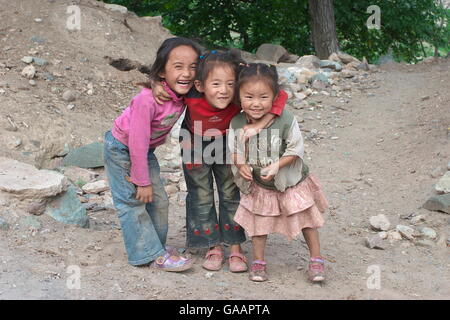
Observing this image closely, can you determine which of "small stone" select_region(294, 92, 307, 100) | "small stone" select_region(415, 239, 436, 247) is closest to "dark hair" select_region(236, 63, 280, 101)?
"small stone" select_region(415, 239, 436, 247)

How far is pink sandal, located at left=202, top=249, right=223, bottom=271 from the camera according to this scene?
3.58 meters

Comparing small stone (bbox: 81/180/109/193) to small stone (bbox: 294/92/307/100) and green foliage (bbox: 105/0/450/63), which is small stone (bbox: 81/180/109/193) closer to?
small stone (bbox: 294/92/307/100)

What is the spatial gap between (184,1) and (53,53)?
4.68 metres

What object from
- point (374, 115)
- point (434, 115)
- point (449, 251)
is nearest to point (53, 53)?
point (374, 115)

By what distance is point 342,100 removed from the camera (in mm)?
7926

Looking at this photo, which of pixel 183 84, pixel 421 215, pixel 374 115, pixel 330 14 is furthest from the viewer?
pixel 330 14

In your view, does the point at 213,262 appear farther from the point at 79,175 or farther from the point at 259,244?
the point at 79,175

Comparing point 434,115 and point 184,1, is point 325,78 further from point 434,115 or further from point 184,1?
point 184,1

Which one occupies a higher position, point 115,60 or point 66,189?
point 115,60

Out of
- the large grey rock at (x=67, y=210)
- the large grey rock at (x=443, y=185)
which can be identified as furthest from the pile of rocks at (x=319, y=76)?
the large grey rock at (x=67, y=210)

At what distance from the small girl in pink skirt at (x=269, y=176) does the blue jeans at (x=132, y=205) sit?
1.65ft

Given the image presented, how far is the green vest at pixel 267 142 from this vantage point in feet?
10.6

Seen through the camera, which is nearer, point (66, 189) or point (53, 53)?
point (66, 189)

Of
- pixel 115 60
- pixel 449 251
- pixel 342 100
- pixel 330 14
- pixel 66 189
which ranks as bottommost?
pixel 449 251
